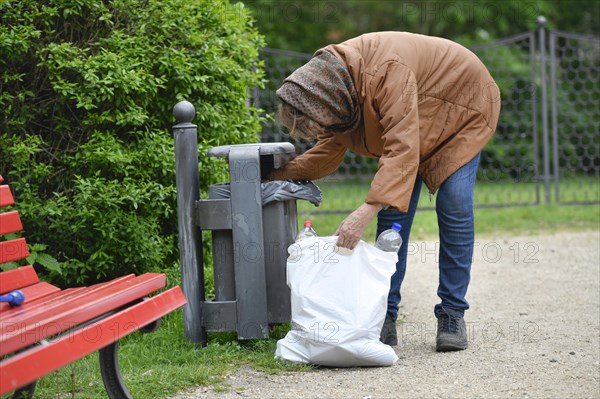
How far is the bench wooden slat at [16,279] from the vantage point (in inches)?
134

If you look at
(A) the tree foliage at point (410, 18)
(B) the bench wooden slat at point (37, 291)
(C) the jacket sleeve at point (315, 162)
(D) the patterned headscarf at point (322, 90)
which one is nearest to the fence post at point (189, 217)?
(C) the jacket sleeve at point (315, 162)

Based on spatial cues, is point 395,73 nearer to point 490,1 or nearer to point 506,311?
point 506,311

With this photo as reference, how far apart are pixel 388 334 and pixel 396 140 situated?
1105 mm

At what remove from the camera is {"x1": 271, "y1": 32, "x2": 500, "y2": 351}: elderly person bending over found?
3.94 meters

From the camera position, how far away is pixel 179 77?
4.98m

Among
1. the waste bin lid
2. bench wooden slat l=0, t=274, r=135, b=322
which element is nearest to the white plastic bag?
the waste bin lid

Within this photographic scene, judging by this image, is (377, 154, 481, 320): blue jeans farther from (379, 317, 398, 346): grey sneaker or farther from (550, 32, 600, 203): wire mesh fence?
(550, 32, 600, 203): wire mesh fence

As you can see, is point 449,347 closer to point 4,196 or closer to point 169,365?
point 169,365

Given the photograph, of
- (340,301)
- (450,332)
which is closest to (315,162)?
(340,301)

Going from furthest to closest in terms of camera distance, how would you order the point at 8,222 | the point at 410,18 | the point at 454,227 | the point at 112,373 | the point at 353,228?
the point at 410,18
the point at 454,227
the point at 353,228
the point at 8,222
the point at 112,373

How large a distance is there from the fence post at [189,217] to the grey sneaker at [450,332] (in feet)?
3.89

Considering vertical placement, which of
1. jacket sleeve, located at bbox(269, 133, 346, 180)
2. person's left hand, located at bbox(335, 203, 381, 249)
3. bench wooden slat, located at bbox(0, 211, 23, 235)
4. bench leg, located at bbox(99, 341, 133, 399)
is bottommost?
bench leg, located at bbox(99, 341, 133, 399)

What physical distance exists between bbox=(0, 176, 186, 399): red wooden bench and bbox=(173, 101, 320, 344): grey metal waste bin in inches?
29.6

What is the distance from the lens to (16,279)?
11.4ft
